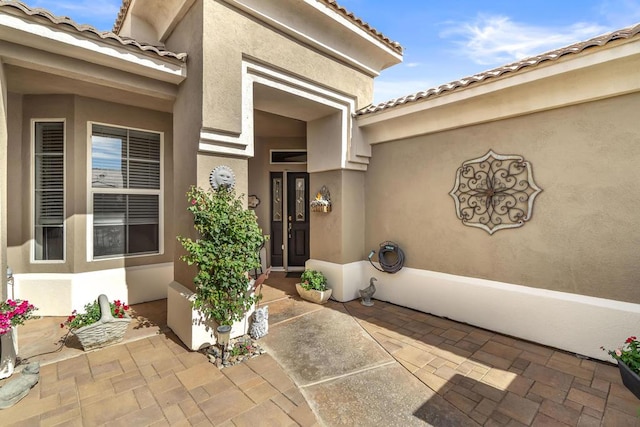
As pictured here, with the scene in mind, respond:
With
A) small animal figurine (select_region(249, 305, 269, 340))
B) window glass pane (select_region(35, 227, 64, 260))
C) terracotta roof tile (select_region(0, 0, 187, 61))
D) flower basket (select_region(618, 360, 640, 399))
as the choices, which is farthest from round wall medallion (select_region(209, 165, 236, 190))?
flower basket (select_region(618, 360, 640, 399))

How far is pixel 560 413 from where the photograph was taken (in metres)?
2.88

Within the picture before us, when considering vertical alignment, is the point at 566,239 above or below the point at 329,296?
above

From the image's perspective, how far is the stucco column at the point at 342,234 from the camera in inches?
242

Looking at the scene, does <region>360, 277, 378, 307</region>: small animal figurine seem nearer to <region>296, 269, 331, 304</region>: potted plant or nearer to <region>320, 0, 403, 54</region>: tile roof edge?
<region>296, 269, 331, 304</region>: potted plant

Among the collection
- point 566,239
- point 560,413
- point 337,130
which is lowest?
point 560,413

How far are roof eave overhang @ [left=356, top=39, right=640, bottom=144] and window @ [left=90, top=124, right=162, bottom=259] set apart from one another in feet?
16.0

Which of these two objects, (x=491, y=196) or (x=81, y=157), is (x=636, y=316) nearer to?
(x=491, y=196)

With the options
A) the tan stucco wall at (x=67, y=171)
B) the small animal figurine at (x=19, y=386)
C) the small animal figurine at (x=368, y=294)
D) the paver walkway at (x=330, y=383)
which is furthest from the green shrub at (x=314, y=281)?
the small animal figurine at (x=19, y=386)

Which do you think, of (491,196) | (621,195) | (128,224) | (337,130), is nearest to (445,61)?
(337,130)

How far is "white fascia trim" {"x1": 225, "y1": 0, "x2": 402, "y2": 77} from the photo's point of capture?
4563mm

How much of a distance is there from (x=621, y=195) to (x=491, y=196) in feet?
4.79

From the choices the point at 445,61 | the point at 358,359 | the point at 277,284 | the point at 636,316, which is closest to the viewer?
the point at 636,316

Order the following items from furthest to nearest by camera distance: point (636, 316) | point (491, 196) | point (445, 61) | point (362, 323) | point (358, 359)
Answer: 1. point (445, 61)
2. point (362, 323)
3. point (491, 196)
4. point (358, 359)
5. point (636, 316)

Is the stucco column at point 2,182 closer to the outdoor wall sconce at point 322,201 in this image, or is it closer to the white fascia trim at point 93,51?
the white fascia trim at point 93,51
